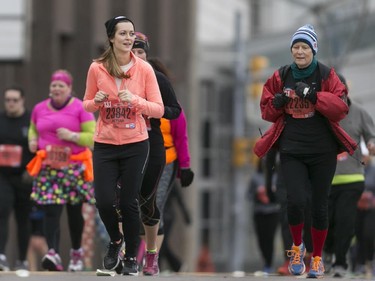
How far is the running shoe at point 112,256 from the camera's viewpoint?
38.1ft

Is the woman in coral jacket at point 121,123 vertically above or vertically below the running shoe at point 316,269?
above

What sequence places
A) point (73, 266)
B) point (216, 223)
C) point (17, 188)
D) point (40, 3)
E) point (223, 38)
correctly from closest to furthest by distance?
point (73, 266)
point (17, 188)
point (40, 3)
point (216, 223)
point (223, 38)

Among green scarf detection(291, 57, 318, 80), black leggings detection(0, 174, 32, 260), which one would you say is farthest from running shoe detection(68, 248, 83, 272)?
green scarf detection(291, 57, 318, 80)

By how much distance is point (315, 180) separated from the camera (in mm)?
12086

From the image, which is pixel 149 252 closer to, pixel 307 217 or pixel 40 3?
pixel 307 217

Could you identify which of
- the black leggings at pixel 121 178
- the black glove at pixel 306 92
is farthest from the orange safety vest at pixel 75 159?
the black glove at pixel 306 92

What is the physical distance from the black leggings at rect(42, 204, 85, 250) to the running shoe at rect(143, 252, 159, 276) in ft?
7.11

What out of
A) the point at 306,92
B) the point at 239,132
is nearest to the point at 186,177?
the point at 306,92

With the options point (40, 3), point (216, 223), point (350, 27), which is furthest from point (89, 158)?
point (216, 223)

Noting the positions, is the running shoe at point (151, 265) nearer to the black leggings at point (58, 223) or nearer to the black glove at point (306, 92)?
the black glove at point (306, 92)

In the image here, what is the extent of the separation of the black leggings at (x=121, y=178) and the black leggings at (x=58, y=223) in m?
2.77

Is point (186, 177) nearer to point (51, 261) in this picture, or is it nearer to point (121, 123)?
point (51, 261)

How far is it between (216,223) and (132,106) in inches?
1515

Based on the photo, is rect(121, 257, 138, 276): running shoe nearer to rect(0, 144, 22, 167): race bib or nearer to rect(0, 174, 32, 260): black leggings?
rect(0, 174, 32, 260): black leggings
